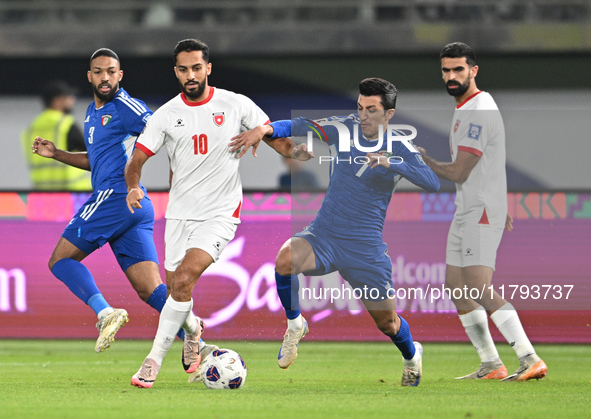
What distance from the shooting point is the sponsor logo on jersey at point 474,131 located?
6.49m

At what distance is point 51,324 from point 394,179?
4496 mm

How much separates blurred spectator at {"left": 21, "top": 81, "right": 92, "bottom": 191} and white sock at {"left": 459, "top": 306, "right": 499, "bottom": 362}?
588cm

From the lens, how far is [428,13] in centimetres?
1812

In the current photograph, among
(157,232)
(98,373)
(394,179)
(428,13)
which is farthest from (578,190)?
(428,13)

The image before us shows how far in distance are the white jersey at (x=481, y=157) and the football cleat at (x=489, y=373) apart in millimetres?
1041

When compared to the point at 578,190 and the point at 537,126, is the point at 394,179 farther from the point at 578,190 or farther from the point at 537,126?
the point at 537,126

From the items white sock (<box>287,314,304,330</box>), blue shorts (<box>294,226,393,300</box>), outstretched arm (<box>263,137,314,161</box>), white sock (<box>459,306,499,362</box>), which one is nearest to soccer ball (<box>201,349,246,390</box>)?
white sock (<box>287,314,304,330</box>)

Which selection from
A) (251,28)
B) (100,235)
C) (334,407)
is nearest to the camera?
(334,407)

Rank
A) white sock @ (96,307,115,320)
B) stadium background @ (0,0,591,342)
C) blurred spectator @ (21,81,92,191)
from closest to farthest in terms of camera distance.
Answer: white sock @ (96,307,115,320)
blurred spectator @ (21,81,92,191)
stadium background @ (0,0,591,342)

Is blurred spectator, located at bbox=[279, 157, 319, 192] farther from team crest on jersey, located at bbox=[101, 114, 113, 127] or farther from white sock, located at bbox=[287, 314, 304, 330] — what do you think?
white sock, located at bbox=[287, 314, 304, 330]

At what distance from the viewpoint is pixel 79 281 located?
253 inches

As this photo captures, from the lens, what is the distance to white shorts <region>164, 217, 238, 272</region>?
18.9 ft

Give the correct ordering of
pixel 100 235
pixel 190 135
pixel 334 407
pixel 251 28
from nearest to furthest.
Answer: pixel 334 407
pixel 190 135
pixel 100 235
pixel 251 28

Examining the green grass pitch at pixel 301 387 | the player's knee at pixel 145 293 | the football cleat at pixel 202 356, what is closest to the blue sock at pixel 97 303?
the player's knee at pixel 145 293
